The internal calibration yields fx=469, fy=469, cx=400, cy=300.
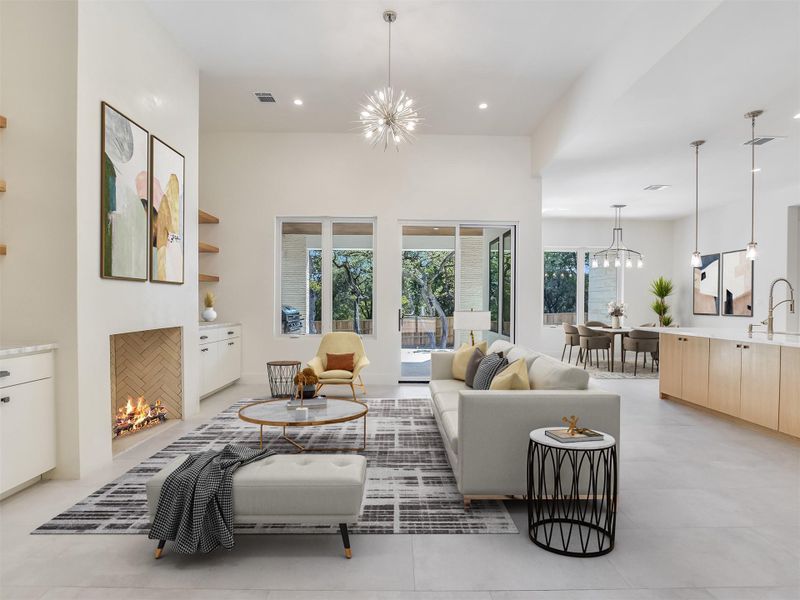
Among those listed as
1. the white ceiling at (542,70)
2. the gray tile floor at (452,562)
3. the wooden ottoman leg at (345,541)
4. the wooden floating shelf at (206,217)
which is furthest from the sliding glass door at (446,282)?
the wooden ottoman leg at (345,541)

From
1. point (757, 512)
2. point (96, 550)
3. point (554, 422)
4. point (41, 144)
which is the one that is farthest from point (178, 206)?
point (757, 512)

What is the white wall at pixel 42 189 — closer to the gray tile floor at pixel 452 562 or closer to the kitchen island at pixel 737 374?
the gray tile floor at pixel 452 562

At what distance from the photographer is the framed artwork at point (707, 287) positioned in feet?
30.9

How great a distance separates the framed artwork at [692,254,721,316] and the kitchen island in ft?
14.5

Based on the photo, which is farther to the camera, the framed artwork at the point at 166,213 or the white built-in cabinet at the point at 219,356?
the white built-in cabinet at the point at 219,356

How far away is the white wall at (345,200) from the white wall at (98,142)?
6.82 ft

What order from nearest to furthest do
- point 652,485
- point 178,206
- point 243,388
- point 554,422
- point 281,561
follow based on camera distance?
point 281,561
point 554,422
point 652,485
point 178,206
point 243,388

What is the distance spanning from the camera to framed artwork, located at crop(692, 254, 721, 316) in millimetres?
9406

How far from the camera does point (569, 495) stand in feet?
8.76

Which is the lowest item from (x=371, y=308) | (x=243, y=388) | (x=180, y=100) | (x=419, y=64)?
(x=243, y=388)

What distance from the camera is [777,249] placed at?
7828 millimetres

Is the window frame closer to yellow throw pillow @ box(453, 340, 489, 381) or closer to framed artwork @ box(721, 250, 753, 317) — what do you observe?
yellow throw pillow @ box(453, 340, 489, 381)

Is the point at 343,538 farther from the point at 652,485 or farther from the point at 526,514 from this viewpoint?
the point at 652,485

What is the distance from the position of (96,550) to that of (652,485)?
3253mm
